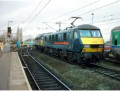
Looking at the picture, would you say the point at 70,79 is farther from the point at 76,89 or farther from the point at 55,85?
the point at 76,89

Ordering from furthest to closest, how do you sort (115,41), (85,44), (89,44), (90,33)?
(115,41) → (90,33) → (89,44) → (85,44)

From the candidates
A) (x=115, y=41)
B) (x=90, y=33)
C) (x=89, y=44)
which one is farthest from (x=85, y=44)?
(x=115, y=41)

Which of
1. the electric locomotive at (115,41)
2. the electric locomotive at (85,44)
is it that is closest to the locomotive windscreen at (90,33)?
the electric locomotive at (85,44)

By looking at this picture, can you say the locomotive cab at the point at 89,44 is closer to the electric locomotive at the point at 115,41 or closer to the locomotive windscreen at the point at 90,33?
A: the locomotive windscreen at the point at 90,33

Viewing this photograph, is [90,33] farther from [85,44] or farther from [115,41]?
[115,41]

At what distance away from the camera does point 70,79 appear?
624 inches

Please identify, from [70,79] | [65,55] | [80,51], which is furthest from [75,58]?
[70,79]

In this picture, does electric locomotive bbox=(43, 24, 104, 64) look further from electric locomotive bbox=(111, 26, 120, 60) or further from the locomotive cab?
electric locomotive bbox=(111, 26, 120, 60)

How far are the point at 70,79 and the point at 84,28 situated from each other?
7.20 meters

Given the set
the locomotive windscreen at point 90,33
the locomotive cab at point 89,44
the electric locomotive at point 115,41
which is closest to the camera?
the locomotive cab at point 89,44

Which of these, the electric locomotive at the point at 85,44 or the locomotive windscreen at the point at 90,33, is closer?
the electric locomotive at the point at 85,44

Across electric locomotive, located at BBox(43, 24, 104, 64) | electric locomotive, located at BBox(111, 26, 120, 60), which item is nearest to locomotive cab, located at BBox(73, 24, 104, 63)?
electric locomotive, located at BBox(43, 24, 104, 64)

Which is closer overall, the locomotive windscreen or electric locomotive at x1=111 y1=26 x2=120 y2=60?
the locomotive windscreen

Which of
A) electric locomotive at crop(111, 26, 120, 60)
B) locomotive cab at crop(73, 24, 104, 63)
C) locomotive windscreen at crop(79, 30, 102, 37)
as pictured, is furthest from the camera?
electric locomotive at crop(111, 26, 120, 60)
